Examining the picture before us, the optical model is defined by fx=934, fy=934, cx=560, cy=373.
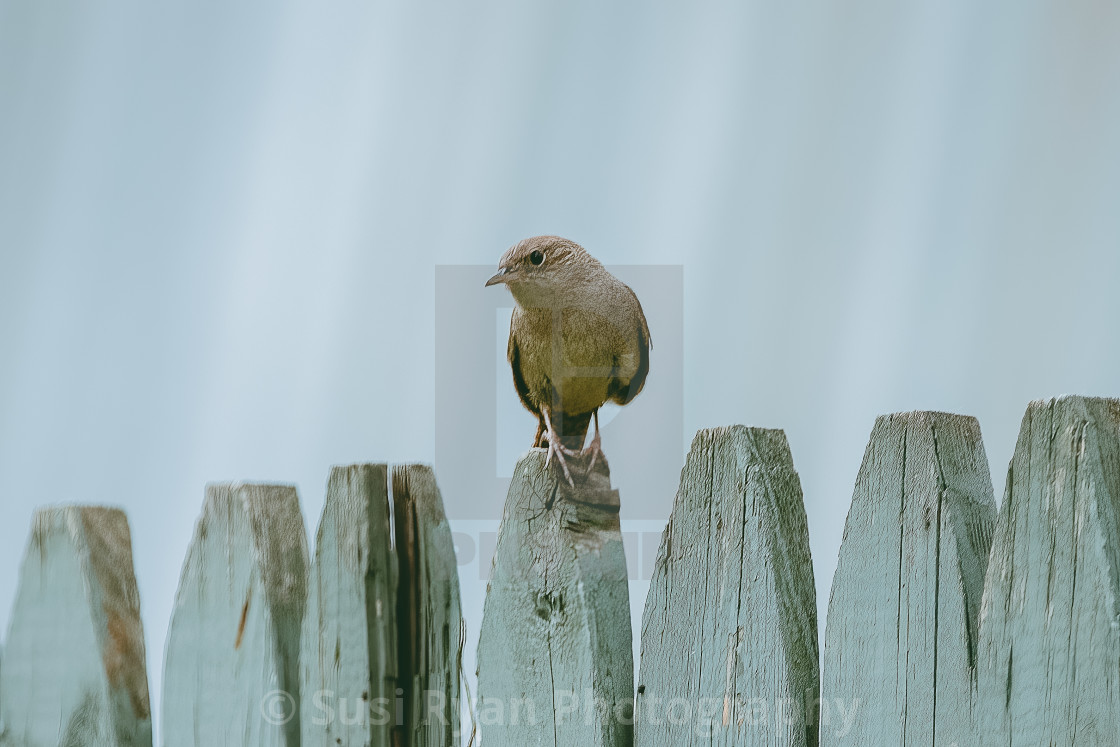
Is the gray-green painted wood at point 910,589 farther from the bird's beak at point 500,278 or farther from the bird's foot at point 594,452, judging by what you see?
the bird's beak at point 500,278

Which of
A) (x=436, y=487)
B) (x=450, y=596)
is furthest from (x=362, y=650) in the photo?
(x=436, y=487)

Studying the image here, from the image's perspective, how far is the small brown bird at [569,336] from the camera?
254 cm

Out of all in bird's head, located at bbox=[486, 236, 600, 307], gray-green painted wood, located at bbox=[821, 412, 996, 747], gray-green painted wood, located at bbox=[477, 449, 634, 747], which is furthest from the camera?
bird's head, located at bbox=[486, 236, 600, 307]

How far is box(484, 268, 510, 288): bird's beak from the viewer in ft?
9.02

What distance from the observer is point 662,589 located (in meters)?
1.66

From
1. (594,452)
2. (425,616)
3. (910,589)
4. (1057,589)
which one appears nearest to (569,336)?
(594,452)

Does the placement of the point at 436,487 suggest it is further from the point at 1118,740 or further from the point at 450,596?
the point at 1118,740

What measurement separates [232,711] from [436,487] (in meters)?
0.64

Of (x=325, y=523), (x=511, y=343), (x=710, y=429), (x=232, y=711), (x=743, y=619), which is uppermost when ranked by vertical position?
(x=511, y=343)

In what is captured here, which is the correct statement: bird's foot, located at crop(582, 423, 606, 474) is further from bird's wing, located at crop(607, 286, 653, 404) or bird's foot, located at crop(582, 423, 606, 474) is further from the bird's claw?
bird's wing, located at crop(607, 286, 653, 404)

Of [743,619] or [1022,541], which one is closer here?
[1022,541]

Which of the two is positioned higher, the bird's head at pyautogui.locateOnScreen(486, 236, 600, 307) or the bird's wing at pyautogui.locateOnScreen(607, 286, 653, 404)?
the bird's head at pyautogui.locateOnScreen(486, 236, 600, 307)

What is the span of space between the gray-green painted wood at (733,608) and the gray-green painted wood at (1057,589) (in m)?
0.29

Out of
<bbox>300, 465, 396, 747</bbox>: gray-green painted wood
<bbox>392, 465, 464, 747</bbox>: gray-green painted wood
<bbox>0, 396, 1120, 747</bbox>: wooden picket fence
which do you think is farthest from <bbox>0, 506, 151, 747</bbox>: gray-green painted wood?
<bbox>392, 465, 464, 747</bbox>: gray-green painted wood
